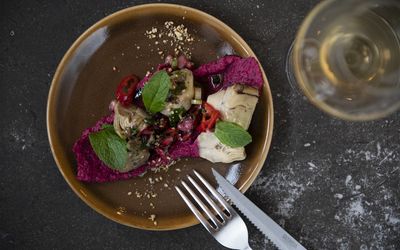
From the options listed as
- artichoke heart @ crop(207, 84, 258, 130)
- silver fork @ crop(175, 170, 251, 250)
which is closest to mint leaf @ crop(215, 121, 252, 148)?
artichoke heart @ crop(207, 84, 258, 130)

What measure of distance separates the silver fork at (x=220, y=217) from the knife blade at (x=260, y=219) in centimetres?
2

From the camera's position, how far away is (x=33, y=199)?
1.34 meters

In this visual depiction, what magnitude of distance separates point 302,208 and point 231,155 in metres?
0.27

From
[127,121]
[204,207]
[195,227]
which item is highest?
[127,121]

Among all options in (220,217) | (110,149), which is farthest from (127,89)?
(220,217)

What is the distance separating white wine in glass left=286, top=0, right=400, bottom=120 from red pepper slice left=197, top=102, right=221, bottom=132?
0.21 m

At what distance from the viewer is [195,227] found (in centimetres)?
134

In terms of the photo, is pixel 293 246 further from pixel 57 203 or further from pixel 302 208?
pixel 57 203

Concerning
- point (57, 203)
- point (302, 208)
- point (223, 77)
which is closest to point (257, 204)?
point (302, 208)

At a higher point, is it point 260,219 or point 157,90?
point 157,90

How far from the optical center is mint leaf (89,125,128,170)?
1181 millimetres

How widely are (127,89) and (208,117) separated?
206mm

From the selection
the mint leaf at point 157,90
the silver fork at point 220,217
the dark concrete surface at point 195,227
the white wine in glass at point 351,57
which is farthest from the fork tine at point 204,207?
the white wine in glass at point 351,57

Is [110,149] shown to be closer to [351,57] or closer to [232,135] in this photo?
[232,135]
